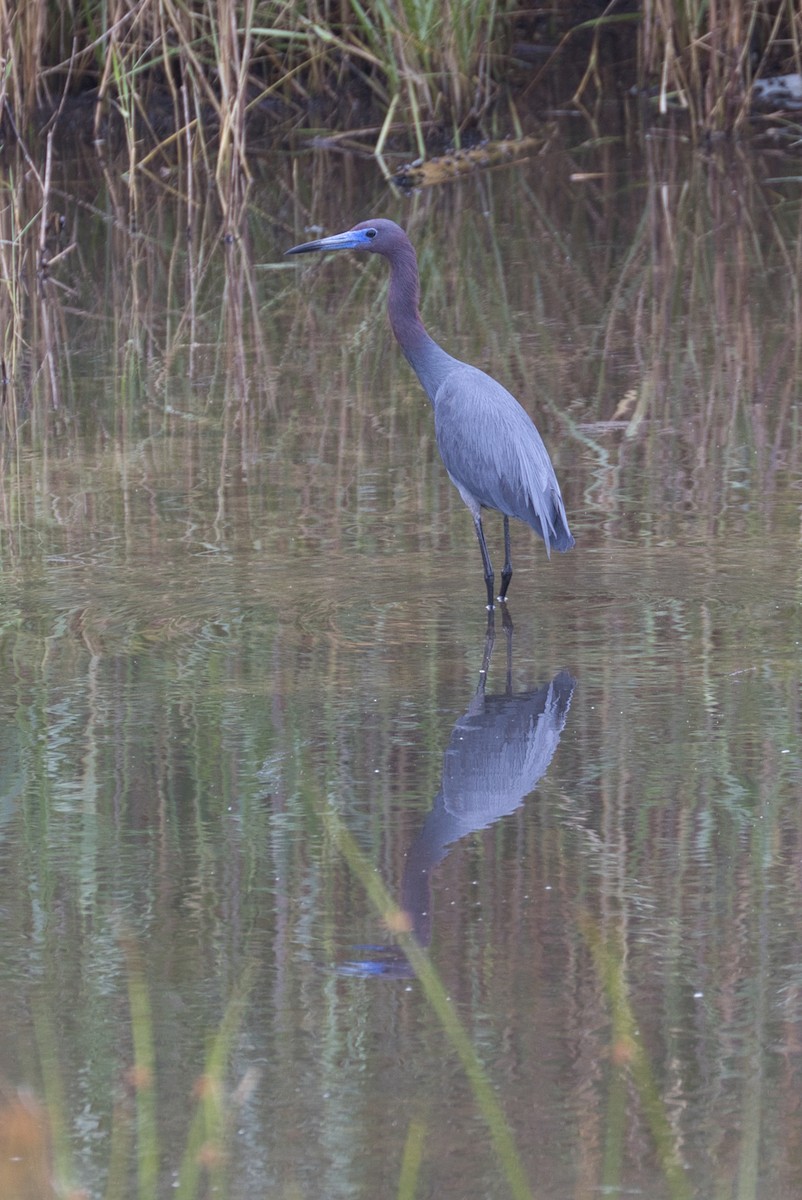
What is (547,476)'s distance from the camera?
500 cm

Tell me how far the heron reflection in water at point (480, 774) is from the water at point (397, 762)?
0.03 ft

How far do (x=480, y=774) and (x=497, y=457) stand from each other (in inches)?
52.7

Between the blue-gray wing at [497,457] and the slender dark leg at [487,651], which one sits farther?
the blue-gray wing at [497,457]

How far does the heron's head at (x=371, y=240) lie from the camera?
18.5 ft

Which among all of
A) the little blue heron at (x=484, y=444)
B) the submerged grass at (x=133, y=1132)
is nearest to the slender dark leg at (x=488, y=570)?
the little blue heron at (x=484, y=444)

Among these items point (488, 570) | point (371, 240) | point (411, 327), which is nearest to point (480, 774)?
point (488, 570)

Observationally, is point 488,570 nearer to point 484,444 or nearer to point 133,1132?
point 484,444

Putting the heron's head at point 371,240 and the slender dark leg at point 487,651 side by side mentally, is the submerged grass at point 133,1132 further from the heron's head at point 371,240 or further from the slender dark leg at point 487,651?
the heron's head at point 371,240

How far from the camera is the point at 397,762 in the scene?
398cm

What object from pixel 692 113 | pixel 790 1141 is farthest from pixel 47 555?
pixel 692 113

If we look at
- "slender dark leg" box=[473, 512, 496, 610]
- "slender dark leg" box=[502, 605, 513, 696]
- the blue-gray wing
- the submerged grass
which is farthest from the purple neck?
the submerged grass

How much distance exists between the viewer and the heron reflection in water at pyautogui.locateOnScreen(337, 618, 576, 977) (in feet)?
10.8

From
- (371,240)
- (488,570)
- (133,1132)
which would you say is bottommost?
(133,1132)

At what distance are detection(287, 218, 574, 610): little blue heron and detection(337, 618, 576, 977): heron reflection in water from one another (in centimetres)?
48
